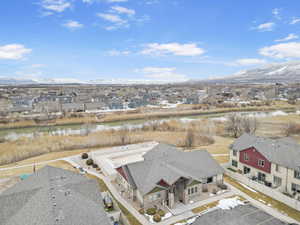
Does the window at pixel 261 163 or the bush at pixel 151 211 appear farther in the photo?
the window at pixel 261 163

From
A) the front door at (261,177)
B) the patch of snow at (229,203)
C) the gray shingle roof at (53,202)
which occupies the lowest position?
the patch of snow at (229,203)

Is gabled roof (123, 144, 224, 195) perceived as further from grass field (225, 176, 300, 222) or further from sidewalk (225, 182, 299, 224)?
grass field (225, 176, 300, 222)

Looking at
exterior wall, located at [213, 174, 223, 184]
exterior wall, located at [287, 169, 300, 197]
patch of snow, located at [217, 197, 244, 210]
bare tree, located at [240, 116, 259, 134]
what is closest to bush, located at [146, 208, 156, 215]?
patch of snow, located at [217, 197, 244, 210]

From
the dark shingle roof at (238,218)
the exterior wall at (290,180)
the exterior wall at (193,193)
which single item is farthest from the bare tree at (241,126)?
the dark shingle roof at (238,218)

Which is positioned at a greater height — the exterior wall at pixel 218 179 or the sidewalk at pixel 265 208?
the exterior wall at pixel 218 179

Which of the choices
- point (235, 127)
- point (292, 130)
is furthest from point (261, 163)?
point (292, 130)

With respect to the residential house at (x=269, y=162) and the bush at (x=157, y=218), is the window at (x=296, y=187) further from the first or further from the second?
the bush at (x=157, y=218)
